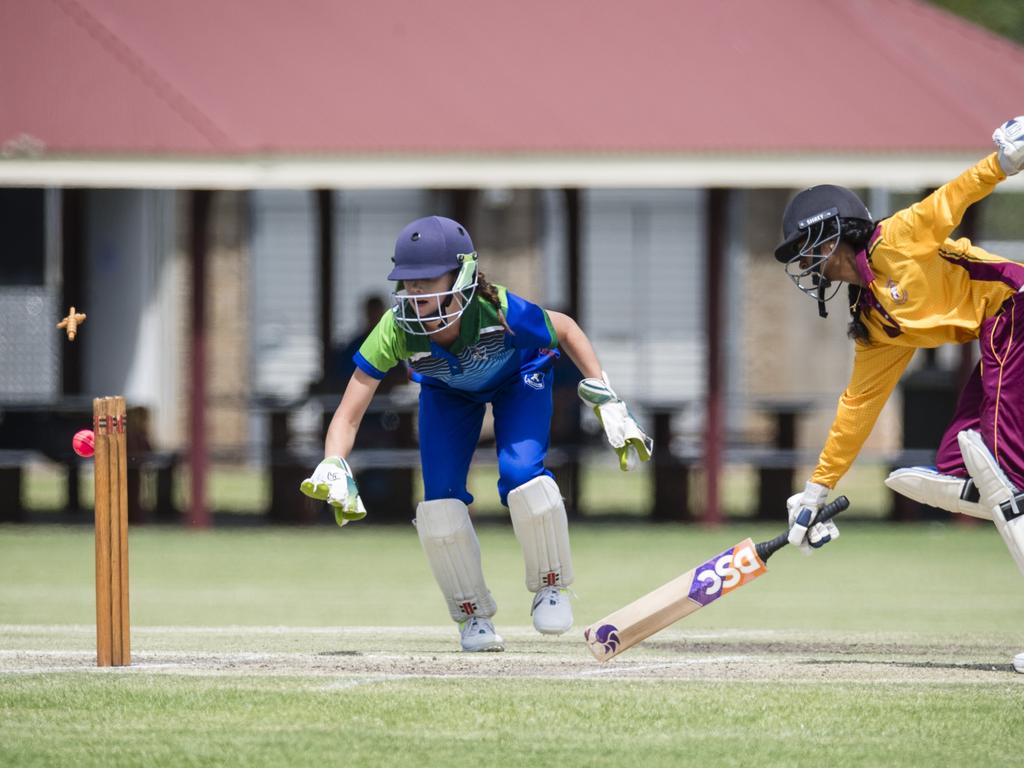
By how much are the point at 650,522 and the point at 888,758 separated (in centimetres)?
1206

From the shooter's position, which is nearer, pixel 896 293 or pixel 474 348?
pixel 896 293

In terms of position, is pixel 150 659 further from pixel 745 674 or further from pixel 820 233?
pixel 820 233

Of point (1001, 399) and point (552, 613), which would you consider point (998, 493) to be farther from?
point (552, 613)

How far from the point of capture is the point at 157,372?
2444cm

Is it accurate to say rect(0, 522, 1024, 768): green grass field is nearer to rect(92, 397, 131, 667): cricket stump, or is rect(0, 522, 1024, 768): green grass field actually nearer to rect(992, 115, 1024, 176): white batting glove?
rect(92, 397, 131, 667): cricket stump

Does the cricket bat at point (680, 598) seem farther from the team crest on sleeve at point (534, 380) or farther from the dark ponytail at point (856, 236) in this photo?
the team crest on sleeve at point (534, 380)

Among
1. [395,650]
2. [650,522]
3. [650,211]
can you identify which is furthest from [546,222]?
[395,650]

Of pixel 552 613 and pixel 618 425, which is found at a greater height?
pixel 618 425

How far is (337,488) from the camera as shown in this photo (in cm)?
729

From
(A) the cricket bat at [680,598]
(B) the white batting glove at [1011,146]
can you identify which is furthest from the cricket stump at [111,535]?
(B) the white batting glove at [1011,146]

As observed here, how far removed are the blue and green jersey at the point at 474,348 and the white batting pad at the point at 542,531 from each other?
1.51ft

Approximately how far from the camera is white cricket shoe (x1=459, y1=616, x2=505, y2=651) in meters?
8.00

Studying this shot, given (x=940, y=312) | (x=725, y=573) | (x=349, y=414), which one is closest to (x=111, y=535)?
(x=349, y=414)

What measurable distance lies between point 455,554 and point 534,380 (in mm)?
752
